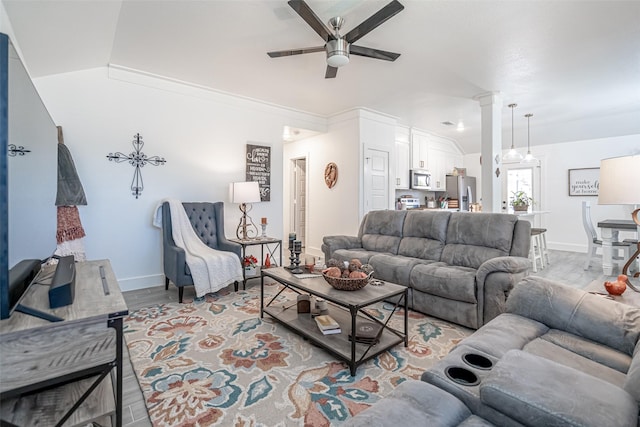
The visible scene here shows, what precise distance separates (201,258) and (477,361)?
2802 millimetres

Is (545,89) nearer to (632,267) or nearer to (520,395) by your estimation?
(632,267)

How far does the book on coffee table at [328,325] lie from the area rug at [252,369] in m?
0.15

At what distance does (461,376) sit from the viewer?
44.9 inches

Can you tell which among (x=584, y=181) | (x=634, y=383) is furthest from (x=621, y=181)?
(x=584, y=181)

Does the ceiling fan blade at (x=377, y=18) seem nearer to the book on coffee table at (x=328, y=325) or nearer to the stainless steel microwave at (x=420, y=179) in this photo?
the book on coffee table at (x=328, y=325)

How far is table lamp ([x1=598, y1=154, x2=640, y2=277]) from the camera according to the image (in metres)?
1.59

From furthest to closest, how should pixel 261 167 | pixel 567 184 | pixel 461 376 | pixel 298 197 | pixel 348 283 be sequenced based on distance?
pixel 298 197, pixel 567 184, pixel 261 167, pixel 348 283, pixel 461 376

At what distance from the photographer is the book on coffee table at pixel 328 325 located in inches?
85.8

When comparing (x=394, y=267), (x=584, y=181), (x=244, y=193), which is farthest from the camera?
(x=584, y=181)

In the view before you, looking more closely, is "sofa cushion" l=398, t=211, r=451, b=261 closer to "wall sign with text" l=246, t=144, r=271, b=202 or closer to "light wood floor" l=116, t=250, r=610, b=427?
"light wood floor" l=116, t=250, r=610, b=427

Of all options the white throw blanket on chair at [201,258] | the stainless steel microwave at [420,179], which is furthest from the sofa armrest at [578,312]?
the stainless steel microwave at [420,179]

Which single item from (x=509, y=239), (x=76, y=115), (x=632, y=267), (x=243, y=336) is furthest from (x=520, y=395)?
(x=632, y=267)

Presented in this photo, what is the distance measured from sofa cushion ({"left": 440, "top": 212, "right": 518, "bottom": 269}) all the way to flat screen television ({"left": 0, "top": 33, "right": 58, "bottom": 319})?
10.5 feet

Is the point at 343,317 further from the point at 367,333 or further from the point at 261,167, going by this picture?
the point at 261,167
